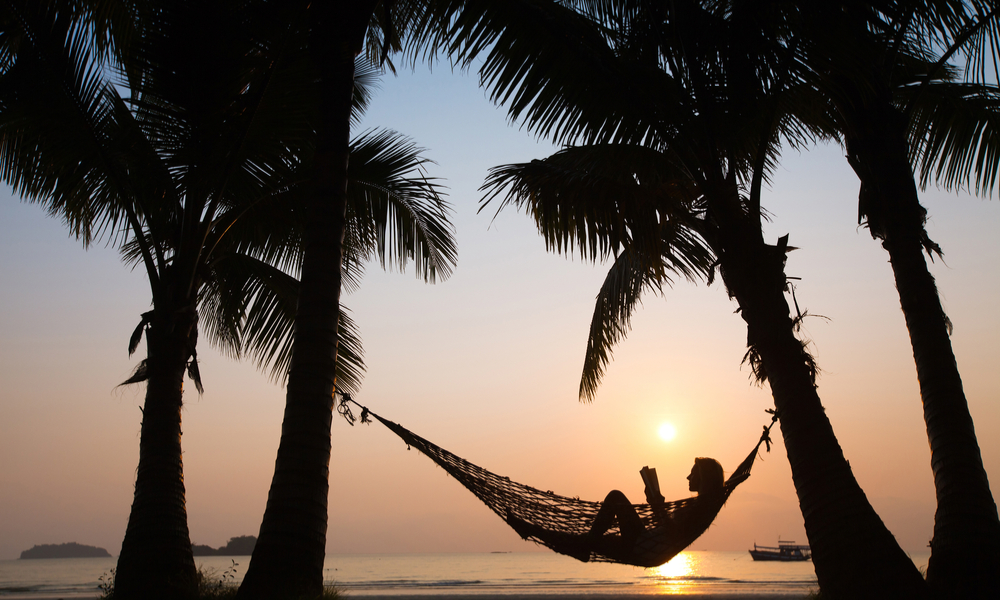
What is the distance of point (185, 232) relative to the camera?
4.61 metres

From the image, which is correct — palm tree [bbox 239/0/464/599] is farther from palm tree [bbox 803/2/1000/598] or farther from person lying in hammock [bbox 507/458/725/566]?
palm tree [bbox 803/2/1000/598]

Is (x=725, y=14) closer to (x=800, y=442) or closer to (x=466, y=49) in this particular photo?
(x=466, y=49)

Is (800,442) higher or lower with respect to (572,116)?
lower

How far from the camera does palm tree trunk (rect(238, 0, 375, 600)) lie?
3166 mm

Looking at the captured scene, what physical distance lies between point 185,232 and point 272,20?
1.61 meters

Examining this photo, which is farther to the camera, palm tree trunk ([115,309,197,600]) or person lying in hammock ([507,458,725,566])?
person lying in hammock ([507,458,725,566])

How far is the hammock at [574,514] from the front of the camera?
4277mm

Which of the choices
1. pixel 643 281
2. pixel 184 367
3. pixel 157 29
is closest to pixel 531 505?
pixel 184 367

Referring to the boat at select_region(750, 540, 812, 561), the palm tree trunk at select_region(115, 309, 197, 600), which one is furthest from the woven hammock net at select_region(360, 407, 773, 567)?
the boat at select_region(750, 540, 812, 561)

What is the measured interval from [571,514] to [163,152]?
3841 millimetres

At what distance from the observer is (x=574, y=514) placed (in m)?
4.54

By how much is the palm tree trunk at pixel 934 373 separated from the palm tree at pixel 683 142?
0.59 metres

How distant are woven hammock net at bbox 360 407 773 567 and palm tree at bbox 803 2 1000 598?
1.09m

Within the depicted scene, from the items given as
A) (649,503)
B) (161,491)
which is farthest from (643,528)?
(161,491)
